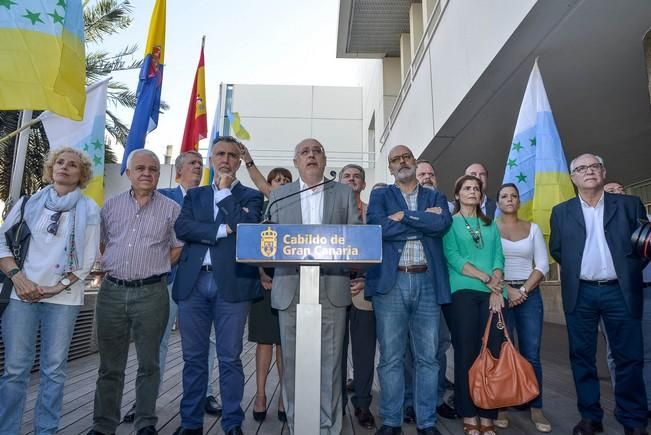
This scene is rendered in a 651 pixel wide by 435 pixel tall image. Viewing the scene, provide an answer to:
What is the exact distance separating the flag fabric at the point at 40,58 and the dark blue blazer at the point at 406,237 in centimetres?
223

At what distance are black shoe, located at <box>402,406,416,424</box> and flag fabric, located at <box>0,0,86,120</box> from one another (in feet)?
9.85

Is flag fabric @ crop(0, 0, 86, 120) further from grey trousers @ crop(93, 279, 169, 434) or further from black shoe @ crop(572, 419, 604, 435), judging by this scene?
black shoe @ crop(572, 419, 604, 435)

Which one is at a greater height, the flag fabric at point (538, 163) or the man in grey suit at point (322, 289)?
the flag fabric at point (538, 163)

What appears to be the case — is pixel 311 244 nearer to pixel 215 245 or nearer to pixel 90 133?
pixel 215 245

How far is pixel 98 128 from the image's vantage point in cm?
474

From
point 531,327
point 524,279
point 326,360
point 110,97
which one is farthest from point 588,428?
point 110,97

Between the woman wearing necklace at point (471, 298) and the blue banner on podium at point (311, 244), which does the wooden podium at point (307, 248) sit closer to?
the blue banner on podium at point (311, 244)

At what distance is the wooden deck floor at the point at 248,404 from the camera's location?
271 cm

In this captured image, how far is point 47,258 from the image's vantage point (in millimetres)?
2387

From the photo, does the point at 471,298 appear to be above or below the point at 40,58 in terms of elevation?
below

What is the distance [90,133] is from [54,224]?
2641 mm

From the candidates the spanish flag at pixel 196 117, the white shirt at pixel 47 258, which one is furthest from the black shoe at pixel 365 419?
the spanish flag at pixel 196 117

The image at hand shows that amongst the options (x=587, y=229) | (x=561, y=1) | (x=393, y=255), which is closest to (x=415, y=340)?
(x=393, y=255)

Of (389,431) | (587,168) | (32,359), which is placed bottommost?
(389,431)
